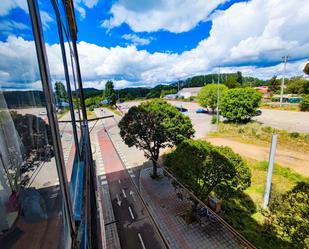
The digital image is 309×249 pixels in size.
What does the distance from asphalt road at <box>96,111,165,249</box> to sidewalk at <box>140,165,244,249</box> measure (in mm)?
334

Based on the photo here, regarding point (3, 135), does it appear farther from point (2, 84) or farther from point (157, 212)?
point (157, 212)

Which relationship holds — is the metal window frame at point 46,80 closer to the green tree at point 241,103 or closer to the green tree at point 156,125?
the green tree at point 156,125

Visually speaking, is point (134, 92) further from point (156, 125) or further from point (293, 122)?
point (156, 125)

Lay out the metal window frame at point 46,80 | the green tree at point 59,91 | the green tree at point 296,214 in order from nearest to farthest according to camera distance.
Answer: the metal window frame at point 46,80 < the green tree at point 59,91 < the green tree at point 296,214

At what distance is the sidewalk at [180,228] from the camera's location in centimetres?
475

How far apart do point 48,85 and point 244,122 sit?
18.5 meters

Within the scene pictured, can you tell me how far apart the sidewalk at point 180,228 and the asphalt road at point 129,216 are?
33cm

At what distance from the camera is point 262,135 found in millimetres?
13000

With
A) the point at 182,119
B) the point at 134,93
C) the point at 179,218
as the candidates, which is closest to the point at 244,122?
the point at 182,119

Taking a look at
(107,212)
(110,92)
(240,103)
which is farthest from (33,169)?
(110,92)

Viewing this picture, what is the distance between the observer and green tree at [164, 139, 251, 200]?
464 centimetres

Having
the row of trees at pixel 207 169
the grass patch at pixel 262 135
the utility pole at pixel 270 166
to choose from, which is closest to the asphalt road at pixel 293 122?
the grass patch at pixel 262 135

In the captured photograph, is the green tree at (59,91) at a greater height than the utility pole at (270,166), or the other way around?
the green tree at (59,91)

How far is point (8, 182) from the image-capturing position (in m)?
0.51
